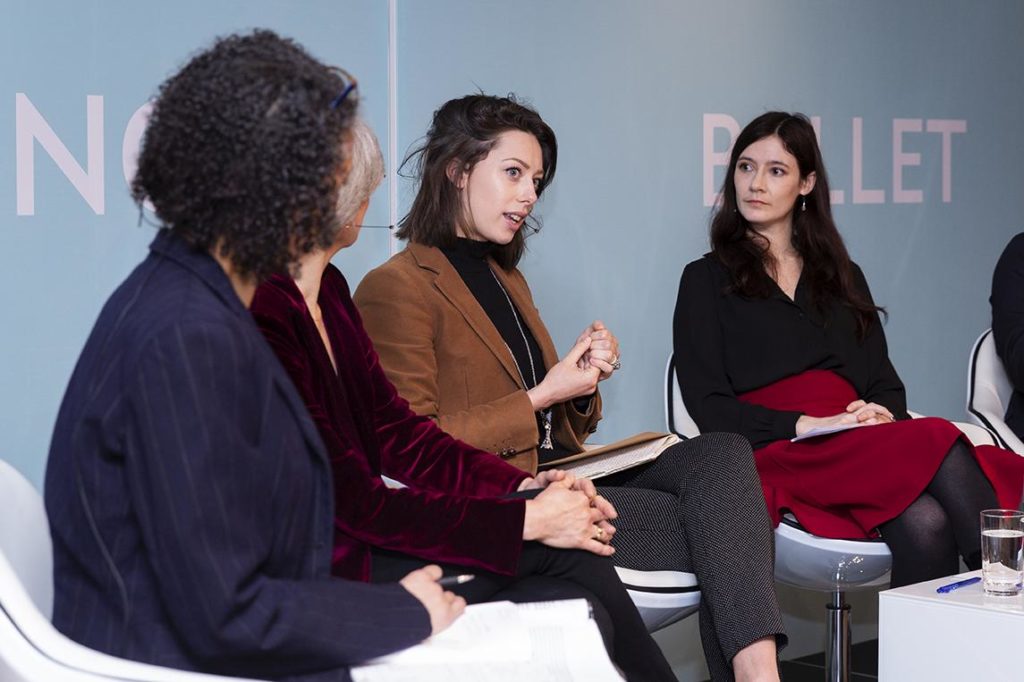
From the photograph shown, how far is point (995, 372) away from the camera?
3.68 meters

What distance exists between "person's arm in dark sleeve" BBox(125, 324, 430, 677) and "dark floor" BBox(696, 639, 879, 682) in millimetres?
2789

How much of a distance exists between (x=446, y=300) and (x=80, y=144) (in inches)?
32.7

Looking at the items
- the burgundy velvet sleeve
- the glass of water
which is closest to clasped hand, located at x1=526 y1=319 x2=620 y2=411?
the burgundy velvet sleeve

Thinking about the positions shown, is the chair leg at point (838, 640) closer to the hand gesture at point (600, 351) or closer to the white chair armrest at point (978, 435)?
the white chair armrest at point (978, 435)

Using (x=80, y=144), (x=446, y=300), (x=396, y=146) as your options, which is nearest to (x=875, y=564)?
(x=446, y=300)

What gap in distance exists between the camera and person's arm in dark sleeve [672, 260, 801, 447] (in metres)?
3.27

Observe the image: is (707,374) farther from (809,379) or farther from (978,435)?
(978,435)

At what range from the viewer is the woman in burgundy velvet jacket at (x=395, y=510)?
1981 millimetres

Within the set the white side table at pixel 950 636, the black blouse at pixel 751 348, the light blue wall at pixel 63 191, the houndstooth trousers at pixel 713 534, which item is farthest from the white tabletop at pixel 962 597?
the light blue wall at pixel 63 191

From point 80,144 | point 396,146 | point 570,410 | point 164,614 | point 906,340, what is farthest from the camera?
point 906,340

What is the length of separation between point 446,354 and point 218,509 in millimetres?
1504

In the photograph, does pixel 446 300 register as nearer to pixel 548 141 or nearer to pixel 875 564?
pixel 548 141

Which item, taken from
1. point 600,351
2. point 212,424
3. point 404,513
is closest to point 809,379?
point 600,351

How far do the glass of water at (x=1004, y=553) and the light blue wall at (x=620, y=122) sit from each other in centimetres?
157
